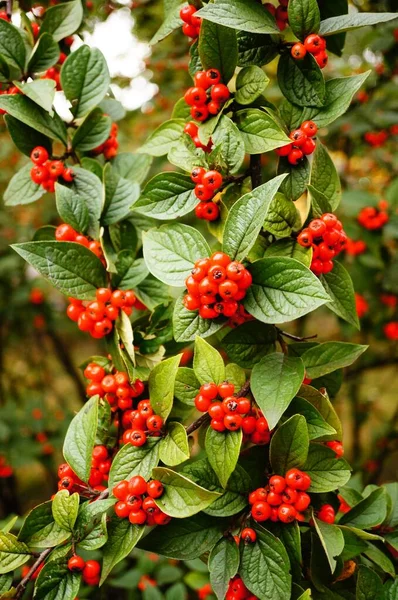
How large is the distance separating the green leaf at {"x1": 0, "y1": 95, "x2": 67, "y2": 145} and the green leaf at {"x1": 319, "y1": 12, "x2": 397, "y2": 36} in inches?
28.8

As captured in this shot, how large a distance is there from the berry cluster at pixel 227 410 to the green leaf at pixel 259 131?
0.53 m

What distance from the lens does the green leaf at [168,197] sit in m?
1.27

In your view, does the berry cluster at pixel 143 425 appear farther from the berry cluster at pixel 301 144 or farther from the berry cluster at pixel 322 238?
the berry cluster at pixel 301 144

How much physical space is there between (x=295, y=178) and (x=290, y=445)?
24.0 inches

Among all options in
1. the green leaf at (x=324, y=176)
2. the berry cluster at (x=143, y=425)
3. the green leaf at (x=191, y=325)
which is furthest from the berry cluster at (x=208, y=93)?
the berry cluster at (x=143, y=425)

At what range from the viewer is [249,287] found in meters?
1.16

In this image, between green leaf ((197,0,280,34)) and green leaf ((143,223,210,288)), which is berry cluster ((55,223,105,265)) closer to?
green leaf ((143,223,210,288))

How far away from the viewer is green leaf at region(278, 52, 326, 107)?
1.23m

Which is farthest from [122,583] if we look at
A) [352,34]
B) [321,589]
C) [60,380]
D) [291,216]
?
[60,380]

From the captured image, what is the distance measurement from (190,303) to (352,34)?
2884 mm

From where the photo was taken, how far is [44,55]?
59.9 inches

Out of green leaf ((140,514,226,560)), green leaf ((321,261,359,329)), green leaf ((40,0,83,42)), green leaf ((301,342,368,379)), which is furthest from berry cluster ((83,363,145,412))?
green leaf ((40,0,83,42))

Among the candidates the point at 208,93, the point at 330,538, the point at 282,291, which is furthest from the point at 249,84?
the point at 330,538

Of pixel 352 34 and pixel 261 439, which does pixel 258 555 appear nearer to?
pixel 261 439
